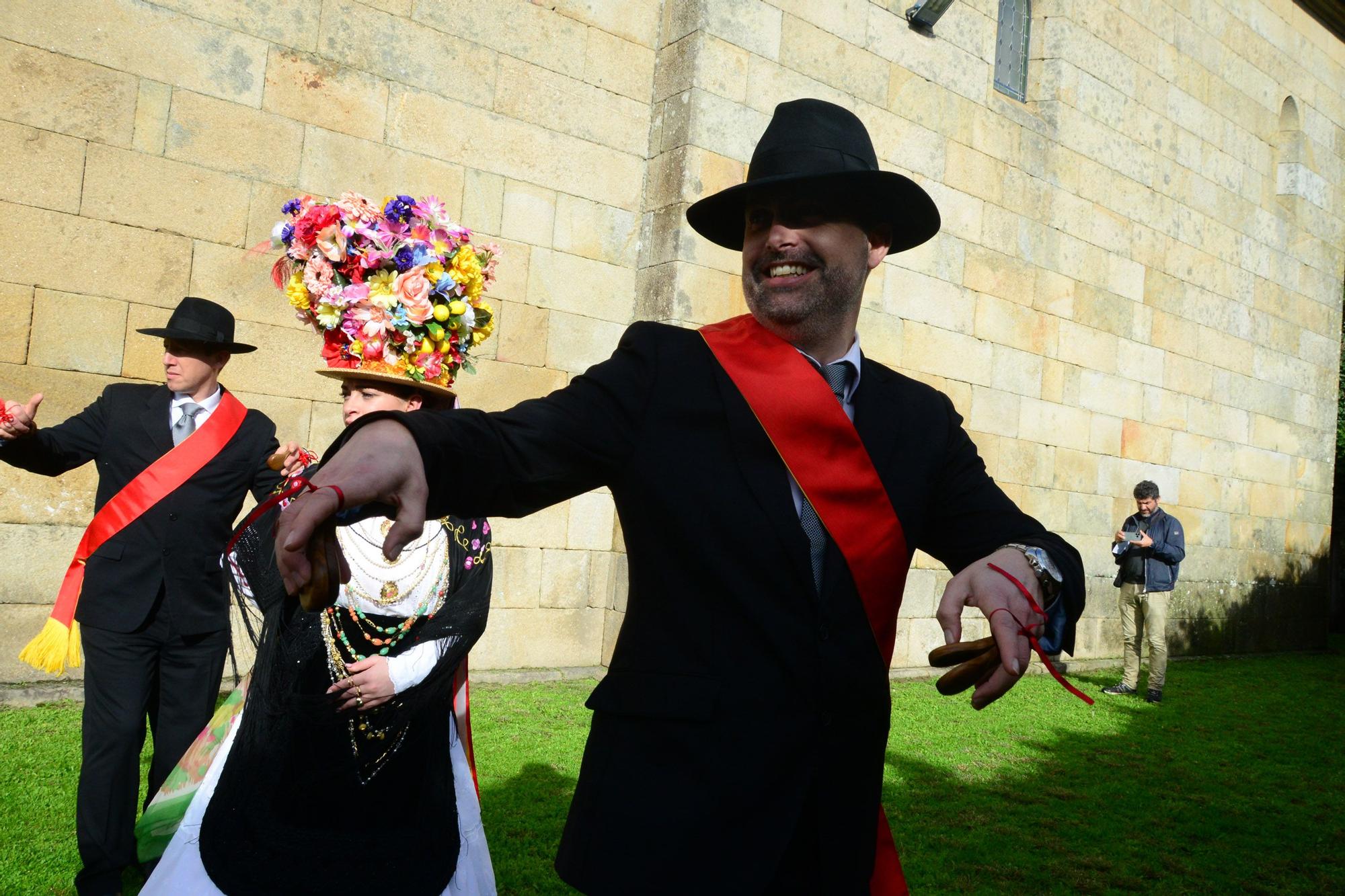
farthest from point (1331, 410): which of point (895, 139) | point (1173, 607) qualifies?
point (895, 139)

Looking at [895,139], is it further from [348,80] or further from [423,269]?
[423,269]

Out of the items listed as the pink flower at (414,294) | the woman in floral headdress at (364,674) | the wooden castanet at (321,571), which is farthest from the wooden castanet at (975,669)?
the pink flower at (414,294)

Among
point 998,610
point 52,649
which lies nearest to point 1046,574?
point 998,610

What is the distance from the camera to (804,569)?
71.9 inches

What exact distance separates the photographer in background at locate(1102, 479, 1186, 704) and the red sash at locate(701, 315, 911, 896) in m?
8.07

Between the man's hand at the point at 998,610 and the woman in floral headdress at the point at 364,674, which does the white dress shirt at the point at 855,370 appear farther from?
the woman in floral headdress at the point at 364,674

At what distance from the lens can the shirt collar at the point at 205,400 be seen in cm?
445

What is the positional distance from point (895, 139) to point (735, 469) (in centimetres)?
797

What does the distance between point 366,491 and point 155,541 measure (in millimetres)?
3278

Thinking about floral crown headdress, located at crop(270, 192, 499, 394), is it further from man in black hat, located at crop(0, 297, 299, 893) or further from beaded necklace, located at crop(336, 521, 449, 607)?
→ man in black hat, located at crop(0, 297, 299, 893)

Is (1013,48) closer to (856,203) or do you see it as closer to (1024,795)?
(1024,795)

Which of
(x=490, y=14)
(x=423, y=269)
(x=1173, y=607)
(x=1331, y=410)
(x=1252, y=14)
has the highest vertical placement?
(x=1252, y=14)

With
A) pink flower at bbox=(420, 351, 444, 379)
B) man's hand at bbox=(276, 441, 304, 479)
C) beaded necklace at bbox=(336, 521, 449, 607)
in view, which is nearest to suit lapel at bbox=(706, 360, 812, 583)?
beaded necklace at bbox=(336, 521, 449, 607)

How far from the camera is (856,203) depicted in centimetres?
215
